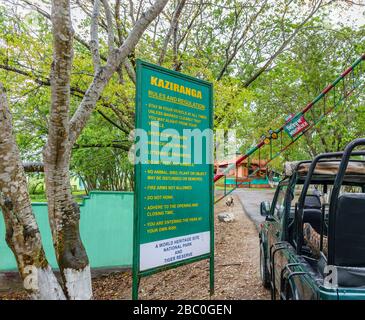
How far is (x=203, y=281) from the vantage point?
19.8ft

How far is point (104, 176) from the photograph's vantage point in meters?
16.8

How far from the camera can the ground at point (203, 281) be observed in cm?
532

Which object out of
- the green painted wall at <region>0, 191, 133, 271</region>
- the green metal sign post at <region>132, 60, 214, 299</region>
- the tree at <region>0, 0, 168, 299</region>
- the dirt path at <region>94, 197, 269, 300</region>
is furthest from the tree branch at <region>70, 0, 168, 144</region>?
the dirt path at <region>94, 197, 269, 300</region>

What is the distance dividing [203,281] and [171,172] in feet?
10.2

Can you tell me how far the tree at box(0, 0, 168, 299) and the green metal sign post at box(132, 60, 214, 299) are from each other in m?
1.05

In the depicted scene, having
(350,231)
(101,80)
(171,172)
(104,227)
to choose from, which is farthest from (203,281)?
(350,231)

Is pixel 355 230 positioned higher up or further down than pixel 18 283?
higher up

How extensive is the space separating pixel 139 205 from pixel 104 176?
1388 centimetres

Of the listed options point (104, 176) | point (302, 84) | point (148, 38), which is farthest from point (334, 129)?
point (104, 176)

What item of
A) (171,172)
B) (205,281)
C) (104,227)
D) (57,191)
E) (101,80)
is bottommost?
(205,281)

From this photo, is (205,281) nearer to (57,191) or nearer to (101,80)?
(57,191)
